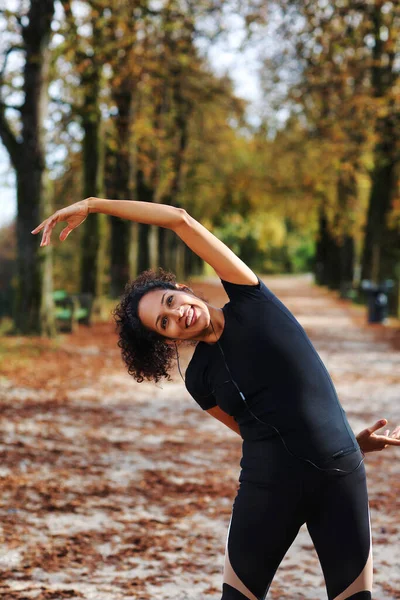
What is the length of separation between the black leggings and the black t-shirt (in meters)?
0.07

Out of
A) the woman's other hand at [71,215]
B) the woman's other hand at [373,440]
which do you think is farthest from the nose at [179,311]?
the woman's other hand at [373,440]

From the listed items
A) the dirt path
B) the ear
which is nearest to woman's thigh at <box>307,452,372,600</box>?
the ear

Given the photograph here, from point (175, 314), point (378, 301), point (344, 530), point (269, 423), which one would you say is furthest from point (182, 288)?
point (378, 301)

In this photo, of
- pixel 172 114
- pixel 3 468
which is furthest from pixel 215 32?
pixel 3 468

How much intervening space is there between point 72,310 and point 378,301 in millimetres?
7795

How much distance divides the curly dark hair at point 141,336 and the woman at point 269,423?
0.05 m

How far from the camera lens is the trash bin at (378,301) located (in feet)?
66.8

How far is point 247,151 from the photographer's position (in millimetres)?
34094

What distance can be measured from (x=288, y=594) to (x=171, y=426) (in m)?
4.55

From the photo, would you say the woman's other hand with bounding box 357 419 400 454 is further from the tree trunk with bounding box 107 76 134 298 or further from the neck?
the tree trunk with bounding box 107 76 134 298

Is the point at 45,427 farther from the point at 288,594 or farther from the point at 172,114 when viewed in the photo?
the point at 172,114

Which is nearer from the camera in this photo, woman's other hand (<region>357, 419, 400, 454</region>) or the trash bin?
woman's other hand (<region>357, 419, 400, 454</region>)

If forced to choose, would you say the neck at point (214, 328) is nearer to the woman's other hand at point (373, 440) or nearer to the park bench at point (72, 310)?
the woman's other hand at point (373, 440)

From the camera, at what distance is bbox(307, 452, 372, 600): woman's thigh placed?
2701 millimetres
